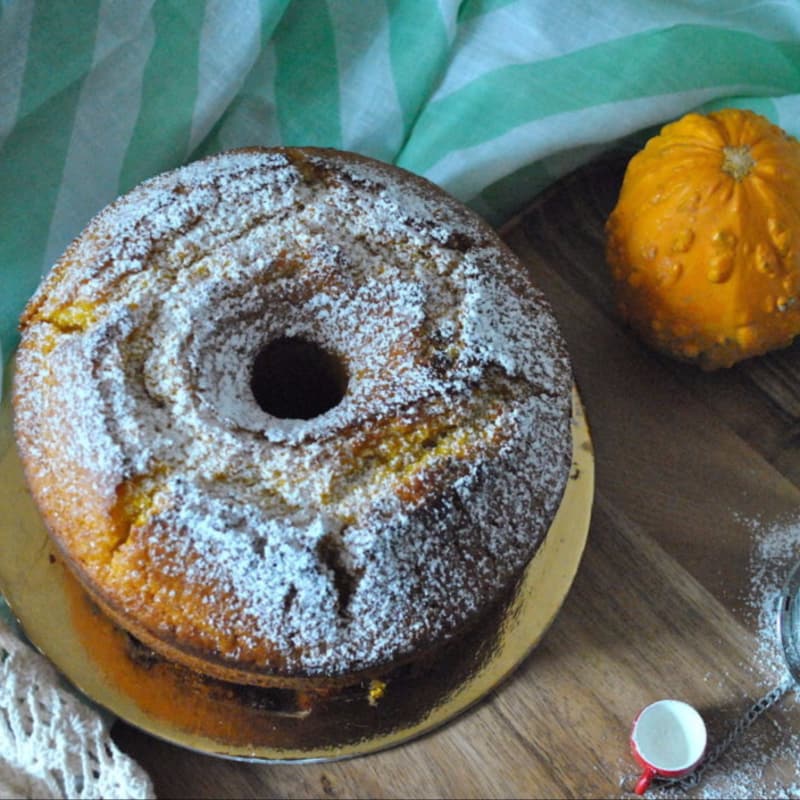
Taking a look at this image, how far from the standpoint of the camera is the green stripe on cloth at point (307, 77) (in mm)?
1633

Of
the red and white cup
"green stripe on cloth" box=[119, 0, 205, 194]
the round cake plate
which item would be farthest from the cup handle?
"green stripe on cloth" box=[119, 0, 205, 194]

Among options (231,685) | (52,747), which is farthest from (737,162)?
(52,747)

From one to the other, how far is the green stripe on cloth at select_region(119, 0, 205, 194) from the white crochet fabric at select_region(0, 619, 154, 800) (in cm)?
73

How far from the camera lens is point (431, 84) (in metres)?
1.67

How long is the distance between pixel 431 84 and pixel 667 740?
1.04 meters

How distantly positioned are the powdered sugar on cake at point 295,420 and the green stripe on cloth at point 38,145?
0.66ft

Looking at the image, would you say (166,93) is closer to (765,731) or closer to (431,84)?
(431,84)

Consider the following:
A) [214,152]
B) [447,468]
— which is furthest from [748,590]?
[214,152]

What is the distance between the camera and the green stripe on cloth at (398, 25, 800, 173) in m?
1.64

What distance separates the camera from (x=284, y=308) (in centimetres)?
129

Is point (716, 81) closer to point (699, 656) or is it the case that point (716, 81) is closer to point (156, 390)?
point (699, 656)

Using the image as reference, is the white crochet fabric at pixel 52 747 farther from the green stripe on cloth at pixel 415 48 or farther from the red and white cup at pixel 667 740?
the green stripe on cloth at pixel 415 48

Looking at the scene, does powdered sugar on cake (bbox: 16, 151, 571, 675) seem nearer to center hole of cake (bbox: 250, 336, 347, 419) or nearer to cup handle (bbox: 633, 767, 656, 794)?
center hole of cake (bbox: 250, 336, 347, 419)

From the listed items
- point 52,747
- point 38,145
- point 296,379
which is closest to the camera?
point 52,747
